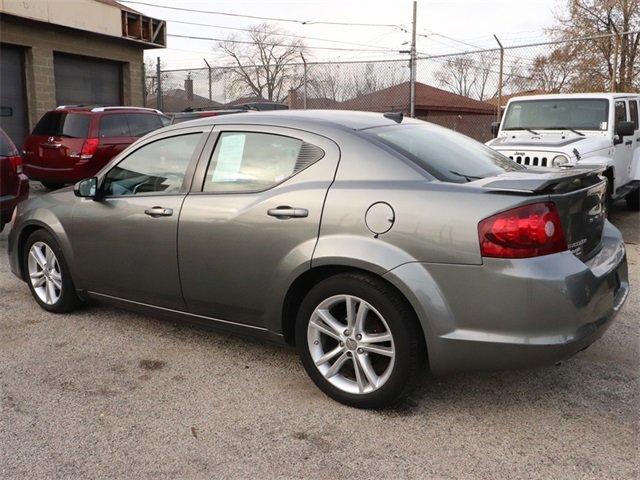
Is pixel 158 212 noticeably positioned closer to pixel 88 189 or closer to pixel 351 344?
pixel 88 189

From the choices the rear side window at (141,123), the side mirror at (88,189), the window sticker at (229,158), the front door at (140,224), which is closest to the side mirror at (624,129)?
the window sticker at (229,158)

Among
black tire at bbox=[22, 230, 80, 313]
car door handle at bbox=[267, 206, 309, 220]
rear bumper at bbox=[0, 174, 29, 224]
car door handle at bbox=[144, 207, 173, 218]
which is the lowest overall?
black tire at bbox=[22, 230, 80, 313]

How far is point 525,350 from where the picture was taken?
9.08 ft

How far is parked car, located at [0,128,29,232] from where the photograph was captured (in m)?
6.70

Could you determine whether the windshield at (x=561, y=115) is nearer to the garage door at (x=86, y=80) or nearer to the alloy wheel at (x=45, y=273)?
the alloy wheel at (x=45, y=273)

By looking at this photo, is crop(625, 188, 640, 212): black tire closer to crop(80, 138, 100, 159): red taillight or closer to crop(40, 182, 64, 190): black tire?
→ crop(80, 138, 100, 159): red taillight

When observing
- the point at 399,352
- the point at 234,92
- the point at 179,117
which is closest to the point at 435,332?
the point at 399,352

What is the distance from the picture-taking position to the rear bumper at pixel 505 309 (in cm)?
272

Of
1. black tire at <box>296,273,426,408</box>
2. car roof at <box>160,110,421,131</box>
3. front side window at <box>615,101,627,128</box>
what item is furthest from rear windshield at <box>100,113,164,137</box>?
black tire at <box>296,273,426,408</box>

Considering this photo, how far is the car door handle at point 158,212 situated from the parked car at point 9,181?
143 inches

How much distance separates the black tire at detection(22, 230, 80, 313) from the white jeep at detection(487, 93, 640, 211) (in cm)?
541

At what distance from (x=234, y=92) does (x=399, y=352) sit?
18984mm

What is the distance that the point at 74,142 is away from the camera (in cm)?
1070

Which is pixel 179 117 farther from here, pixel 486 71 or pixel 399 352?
pixel 399 352
